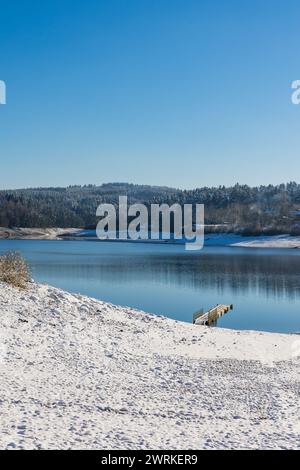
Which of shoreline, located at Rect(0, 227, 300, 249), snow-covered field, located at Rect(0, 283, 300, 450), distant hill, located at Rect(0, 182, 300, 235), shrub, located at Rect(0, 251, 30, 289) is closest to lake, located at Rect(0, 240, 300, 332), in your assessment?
shrub, located at Rect(0, 251, 30, 289)

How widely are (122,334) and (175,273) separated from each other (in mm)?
30427

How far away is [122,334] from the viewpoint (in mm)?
15719

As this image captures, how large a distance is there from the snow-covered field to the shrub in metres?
1.08

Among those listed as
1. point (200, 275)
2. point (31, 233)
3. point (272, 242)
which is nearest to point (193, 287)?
point (200, 275)

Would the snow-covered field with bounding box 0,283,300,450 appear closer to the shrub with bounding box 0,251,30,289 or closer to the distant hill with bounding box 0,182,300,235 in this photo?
the shrub with bounding box 0,251,30,289

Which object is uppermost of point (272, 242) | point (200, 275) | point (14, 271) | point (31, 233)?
point (14, 271)

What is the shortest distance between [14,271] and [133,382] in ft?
34.6

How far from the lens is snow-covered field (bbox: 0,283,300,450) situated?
7.12 m

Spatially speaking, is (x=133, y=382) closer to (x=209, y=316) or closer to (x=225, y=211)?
(x=209, y=316)

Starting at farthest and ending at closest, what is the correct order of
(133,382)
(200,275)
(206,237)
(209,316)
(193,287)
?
(206,237)
(200,275)
(193,287)
(209,316)
(133,382)

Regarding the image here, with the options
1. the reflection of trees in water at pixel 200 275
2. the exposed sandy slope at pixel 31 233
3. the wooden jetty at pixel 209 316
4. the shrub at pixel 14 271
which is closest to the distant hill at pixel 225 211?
the exposed sandy slope at pixel 31 233

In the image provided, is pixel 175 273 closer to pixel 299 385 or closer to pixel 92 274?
pixel 92 274

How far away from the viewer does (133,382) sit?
10.4m
